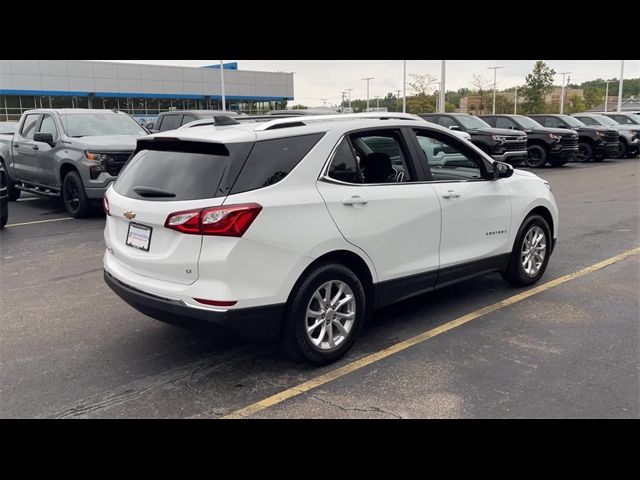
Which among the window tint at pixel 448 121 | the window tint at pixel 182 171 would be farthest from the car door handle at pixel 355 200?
the window tint at pixel 448 121

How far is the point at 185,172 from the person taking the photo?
407 centimetres

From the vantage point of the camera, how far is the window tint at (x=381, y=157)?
15.6 ft

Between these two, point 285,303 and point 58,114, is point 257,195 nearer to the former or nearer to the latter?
point 285,303

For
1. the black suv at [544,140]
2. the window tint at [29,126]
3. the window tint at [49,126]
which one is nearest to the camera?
the window tint at [49,126]

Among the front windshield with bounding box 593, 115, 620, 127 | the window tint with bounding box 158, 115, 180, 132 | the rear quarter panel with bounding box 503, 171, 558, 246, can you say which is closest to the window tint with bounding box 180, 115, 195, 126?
the window tint with bounding box 158, 115, 180, 132

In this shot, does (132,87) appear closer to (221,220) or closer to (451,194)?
(451,194)

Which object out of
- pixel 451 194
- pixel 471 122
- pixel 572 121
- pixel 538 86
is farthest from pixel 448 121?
pixel 538 86

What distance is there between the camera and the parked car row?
62.4 feet

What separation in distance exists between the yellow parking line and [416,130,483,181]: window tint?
48.8 inches

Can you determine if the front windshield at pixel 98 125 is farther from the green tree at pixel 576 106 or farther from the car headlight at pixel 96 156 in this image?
the green tree at pixel 576 106

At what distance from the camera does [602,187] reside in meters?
15.3

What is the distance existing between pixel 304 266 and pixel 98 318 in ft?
7.94

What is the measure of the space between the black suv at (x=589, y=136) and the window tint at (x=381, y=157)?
2018cm

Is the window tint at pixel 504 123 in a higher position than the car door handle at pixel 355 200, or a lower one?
higher
